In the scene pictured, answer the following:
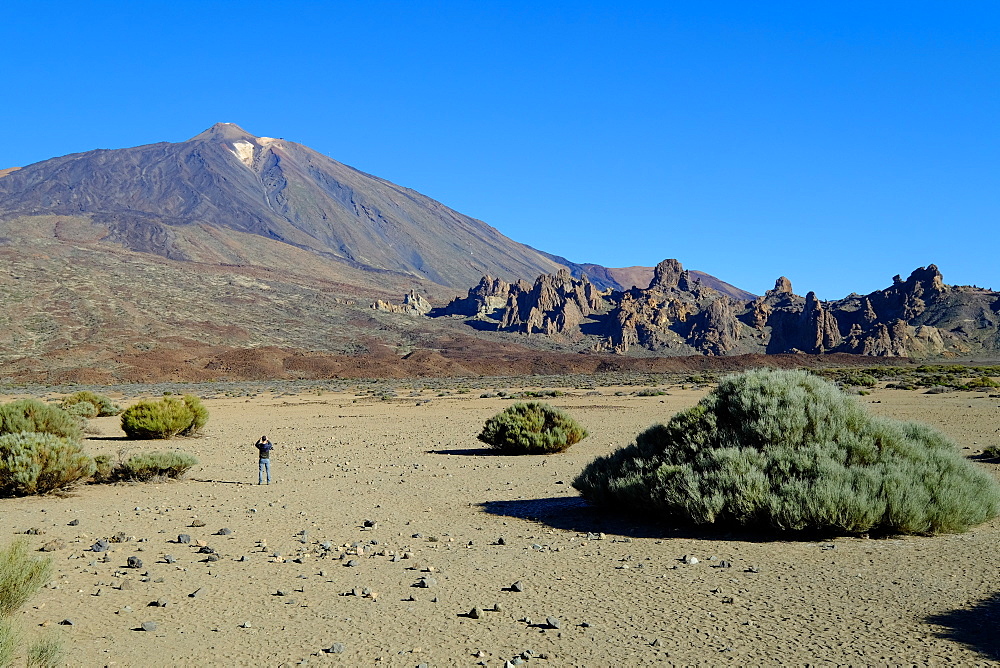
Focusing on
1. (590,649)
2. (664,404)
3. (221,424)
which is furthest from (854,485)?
(664,404)

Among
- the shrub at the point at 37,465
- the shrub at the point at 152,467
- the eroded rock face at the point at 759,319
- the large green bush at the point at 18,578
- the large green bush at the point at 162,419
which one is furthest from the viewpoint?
the eroded rock face at the point at 759,319

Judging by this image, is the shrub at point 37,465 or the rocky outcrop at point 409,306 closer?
the shrub at point 37,465

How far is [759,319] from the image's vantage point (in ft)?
382

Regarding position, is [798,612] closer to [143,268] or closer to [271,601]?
[271,601]

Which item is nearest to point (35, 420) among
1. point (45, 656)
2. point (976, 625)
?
point (45, 656)

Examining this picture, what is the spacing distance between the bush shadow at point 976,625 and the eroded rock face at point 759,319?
94299 mm

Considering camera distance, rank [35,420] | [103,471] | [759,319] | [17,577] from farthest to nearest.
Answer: [759,319], [35,420], [103,471], [17,577]

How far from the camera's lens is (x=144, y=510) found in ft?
35.7

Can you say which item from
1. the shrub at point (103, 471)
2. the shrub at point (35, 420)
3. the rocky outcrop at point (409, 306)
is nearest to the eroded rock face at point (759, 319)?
the rocky outcrop at point (409, 306)

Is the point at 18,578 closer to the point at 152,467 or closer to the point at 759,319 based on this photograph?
the point at 152,467

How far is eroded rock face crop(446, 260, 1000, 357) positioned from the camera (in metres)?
95.8

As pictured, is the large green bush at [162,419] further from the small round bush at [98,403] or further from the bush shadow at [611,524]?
the bush shadow at [611,524]

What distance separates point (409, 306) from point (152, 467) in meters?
114

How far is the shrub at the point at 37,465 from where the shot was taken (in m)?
11.7
